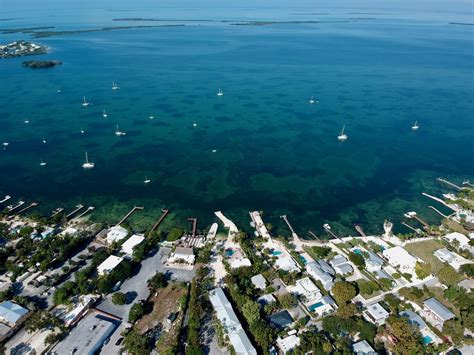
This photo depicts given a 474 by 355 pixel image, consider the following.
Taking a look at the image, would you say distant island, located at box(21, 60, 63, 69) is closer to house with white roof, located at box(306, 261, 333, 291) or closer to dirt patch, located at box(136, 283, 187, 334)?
dirt patch, located at box(136, 283, 187, 334)

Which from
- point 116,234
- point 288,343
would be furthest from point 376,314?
point 116,234

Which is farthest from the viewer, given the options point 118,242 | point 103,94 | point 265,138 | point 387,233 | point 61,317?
point 103,94

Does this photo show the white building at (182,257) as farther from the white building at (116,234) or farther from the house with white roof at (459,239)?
the house with white roof at (459,239)

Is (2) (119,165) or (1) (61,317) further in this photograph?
(2) (119,165)

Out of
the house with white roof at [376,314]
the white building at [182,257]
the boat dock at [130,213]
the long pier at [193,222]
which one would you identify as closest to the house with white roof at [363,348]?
the house with white roof at [376,314]

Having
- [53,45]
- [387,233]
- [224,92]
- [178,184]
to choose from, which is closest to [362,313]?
[387,233]

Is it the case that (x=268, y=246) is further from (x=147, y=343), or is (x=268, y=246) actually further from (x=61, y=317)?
(x=61, y=317)

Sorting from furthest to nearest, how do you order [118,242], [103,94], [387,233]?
[103,94]
[387,233]
[118,242]

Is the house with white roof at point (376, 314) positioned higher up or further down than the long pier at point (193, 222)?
higher up
